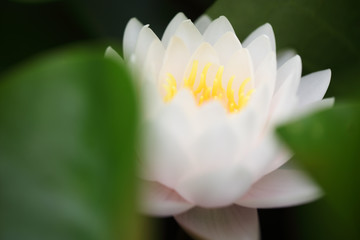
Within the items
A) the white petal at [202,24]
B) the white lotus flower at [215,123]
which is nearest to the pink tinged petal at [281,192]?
the white lotus flower at [215,123]

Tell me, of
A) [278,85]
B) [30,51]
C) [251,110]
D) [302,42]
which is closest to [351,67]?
[302,42]

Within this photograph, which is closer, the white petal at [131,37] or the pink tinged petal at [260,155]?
the pink tinged petal at [260,155]

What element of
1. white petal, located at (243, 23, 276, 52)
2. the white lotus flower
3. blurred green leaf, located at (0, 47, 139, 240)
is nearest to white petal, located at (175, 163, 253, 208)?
the white lotus flower

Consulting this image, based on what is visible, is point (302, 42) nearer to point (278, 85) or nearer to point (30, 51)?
point (278, 85)

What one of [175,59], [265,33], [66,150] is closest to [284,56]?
[265,33]

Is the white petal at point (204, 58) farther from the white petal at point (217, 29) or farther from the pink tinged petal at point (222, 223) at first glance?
the pink tinged petal at point (222, 223)

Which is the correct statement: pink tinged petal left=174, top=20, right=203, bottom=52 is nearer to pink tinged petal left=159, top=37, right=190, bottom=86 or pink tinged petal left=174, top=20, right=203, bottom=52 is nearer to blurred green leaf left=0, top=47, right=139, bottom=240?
pink tinged petal left=159, top=37, right=190, bottom=86
